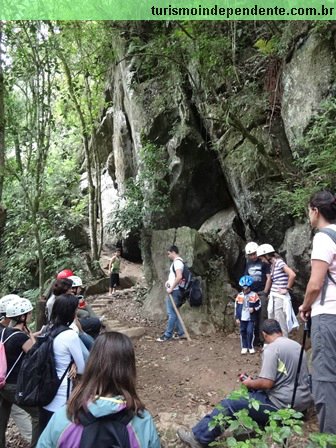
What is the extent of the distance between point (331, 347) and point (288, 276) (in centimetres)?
360

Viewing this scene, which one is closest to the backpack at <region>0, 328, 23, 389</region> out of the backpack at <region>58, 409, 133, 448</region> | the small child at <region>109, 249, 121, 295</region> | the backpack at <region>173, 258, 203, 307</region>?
the backpack at <region>58, 409, 133, 448</region>

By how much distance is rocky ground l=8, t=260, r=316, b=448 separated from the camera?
16.3 ft

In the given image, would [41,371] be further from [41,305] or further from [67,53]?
[67,53]

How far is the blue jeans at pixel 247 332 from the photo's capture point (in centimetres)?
Answer: 707

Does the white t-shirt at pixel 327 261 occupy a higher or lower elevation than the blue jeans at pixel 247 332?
higher

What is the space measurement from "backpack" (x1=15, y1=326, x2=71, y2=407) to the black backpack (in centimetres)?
159

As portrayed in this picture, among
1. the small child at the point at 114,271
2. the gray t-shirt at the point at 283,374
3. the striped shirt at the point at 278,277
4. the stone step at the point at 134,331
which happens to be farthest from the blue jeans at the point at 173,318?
the small child at the point at 114,271

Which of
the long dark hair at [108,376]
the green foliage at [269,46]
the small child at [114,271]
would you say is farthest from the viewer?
the small child at [114,271]

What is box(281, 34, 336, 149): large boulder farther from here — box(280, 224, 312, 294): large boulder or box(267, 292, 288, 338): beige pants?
box(267, 292, 288, 338): beige pants

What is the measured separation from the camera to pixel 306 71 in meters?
7.88

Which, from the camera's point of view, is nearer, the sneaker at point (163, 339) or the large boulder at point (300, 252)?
the large boulder at point (300, 252)

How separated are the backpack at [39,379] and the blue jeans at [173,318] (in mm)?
5021

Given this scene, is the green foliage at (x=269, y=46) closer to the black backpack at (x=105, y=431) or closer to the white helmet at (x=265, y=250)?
the white helmet at (x=265, y=250)

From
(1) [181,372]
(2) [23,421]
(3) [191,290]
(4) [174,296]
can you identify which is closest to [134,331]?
(4) [174,296]
